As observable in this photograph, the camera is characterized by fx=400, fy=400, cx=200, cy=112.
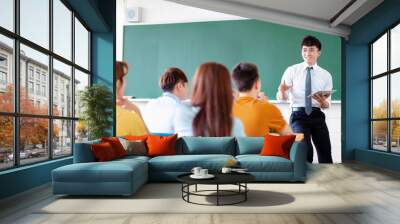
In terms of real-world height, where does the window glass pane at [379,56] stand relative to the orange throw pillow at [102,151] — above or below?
above

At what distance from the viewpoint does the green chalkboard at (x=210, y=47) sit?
7.20 metres

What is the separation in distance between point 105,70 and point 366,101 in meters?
5.35

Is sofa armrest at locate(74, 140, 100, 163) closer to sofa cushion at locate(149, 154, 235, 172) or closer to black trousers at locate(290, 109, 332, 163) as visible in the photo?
sofa cushion at locate(149, 154, 235, 172)

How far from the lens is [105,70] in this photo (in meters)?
7.52

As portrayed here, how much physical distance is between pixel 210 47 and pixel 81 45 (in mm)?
2305

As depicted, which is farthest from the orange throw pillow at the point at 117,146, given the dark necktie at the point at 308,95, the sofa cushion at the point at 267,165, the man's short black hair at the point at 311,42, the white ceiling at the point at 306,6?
the man's short black hair at the point at 311,42

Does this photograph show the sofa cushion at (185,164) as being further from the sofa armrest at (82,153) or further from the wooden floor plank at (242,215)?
the wooden floor plank at (242,215)

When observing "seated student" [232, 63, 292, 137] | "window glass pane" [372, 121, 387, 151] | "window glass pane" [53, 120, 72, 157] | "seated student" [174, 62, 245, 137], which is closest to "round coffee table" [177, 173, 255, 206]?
"seated student" [174, 62, 245, 137]

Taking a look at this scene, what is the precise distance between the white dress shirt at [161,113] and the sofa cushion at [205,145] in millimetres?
312

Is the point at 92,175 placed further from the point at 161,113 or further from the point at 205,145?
the point at 161,113

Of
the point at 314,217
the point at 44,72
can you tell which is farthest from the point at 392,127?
the point at 44,72

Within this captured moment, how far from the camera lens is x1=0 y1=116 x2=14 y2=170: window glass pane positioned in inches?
172

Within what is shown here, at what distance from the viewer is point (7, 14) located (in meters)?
Result: 4.46

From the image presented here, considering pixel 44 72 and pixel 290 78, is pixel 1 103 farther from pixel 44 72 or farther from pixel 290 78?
pixel 290 78
